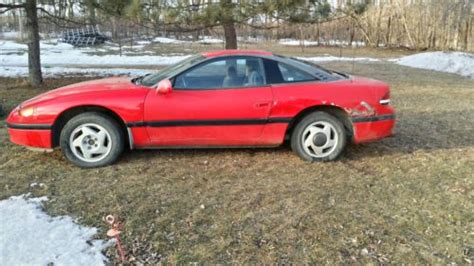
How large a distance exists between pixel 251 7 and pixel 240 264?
7107 mm

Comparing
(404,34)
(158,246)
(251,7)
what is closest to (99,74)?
(251,7)

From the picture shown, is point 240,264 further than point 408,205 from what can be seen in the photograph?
No

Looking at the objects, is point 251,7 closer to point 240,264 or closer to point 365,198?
point 365,198

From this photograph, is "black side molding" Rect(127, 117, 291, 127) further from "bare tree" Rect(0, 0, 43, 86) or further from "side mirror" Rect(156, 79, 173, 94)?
"bare tree" Rect(0, 0, 43, 86)

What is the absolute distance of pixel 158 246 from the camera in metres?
2.80

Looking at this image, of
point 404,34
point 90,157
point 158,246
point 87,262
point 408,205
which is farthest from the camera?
point 404,34

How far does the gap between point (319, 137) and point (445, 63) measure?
1531cm

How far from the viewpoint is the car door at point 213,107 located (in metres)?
4.23

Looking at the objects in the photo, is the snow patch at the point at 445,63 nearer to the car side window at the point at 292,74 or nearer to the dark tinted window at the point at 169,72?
the car side window at the point at 292,74

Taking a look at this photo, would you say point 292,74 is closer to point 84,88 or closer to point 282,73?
point 282,73

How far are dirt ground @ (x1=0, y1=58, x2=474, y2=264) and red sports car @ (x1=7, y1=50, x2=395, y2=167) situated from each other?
0.89 feet

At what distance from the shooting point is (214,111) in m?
4.27

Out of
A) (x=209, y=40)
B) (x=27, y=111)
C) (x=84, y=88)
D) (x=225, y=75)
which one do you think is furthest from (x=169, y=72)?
(x=209, y=40)

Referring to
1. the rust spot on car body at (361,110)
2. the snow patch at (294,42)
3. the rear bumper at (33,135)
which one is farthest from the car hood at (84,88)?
the snow patch at (294,42)
